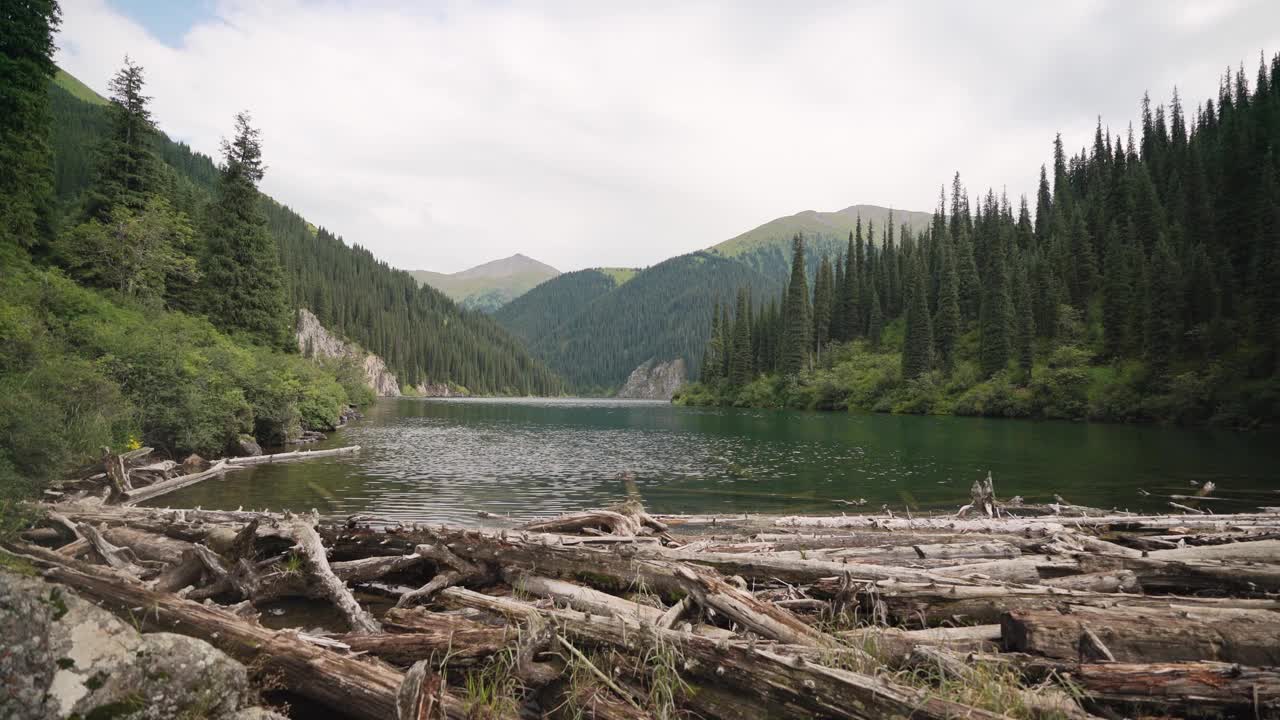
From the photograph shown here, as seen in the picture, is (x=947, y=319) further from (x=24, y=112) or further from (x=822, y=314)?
(x=24, y=112)

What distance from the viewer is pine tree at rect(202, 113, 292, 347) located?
4097cm

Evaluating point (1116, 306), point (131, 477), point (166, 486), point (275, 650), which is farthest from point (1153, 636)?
point (1116, 306)

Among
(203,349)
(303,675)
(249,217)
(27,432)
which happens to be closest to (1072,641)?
(303,675)

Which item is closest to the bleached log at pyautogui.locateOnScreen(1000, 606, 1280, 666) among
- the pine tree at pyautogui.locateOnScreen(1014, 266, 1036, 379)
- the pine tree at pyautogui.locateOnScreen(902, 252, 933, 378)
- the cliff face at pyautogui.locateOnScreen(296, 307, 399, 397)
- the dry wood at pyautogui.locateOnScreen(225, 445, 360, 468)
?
the dry wood at pyautogui.locateOnScreen(225, 445, 360, 468)

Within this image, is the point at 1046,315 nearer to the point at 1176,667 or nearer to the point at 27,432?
the point at 1176,667

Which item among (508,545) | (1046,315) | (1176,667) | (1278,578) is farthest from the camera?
(1046,315)

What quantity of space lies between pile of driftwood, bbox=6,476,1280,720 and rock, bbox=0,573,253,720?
76 cm

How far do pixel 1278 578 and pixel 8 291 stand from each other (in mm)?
33784

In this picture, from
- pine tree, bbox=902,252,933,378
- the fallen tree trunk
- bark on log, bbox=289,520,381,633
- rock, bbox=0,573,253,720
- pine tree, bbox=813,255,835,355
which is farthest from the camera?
pine tree, bbox=813,255,835,355

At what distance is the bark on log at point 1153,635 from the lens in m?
4.71

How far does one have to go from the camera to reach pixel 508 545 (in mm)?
7336

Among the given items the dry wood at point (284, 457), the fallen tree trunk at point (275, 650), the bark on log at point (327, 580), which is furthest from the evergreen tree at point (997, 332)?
the fallen tree trunk at point (275, 650)

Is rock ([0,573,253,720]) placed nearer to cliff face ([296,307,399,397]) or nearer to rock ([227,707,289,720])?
rock ([227,707,289,720])

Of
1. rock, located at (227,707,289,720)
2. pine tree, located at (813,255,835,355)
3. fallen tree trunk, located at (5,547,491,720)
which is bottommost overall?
rock, located at (227,707,289,720)
